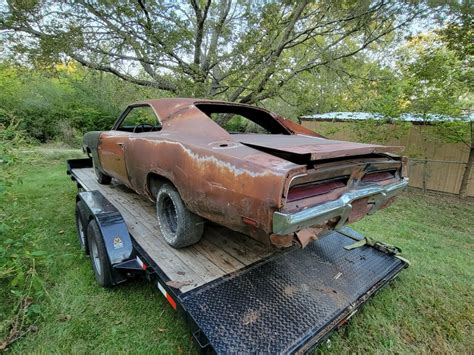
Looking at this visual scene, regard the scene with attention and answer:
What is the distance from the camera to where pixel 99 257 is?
88.4 inches

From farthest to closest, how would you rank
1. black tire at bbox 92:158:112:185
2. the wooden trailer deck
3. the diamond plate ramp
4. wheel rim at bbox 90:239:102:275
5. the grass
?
1. black tire at bbox 92:158:112:185
2. wheel rim at bbox 90:239:102:275
3. the wooden trailer deck
4. the grass
5. the diamond plate ramp

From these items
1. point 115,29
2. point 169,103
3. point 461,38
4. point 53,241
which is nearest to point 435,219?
point 461,38

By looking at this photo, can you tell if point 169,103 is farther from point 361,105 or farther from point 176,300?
point 361,105

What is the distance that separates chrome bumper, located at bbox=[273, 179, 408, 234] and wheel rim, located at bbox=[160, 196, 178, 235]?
1277mm

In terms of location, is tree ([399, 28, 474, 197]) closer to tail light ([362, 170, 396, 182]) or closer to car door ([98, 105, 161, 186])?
tail light ([362, 170, 396, 182])

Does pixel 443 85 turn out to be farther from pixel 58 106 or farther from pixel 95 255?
pixel 58 106

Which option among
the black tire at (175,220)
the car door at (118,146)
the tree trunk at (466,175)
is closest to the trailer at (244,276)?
the black tire at (175,220)

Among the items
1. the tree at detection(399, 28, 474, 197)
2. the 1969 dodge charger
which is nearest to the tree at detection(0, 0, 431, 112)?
the tree at detection(399, 28, 474, 197)

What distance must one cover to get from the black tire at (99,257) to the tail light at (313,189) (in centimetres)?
160

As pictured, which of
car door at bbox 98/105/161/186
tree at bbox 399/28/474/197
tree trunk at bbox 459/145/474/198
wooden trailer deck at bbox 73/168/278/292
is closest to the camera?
wooden trailer deck at bbox 73/168/278/292

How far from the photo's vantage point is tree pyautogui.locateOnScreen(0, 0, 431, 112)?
598 centimetres

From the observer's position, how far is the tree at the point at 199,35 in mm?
5980

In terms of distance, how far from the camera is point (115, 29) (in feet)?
20.4

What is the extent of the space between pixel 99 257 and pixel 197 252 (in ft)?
2.75
